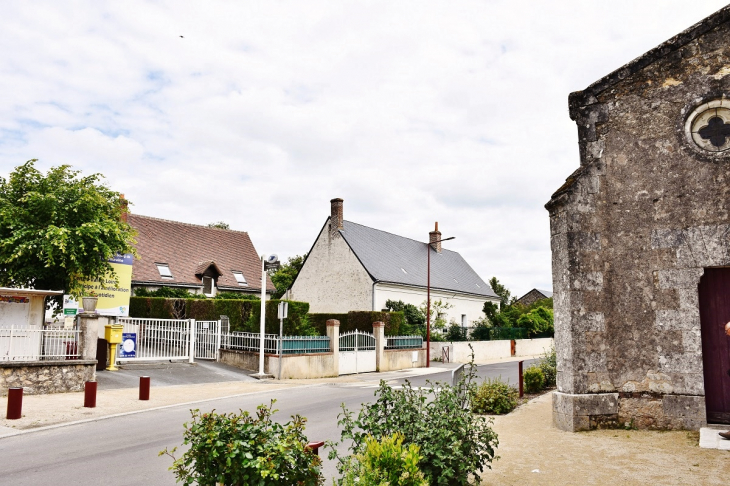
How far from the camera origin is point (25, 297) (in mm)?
13445

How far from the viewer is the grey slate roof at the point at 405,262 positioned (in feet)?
108

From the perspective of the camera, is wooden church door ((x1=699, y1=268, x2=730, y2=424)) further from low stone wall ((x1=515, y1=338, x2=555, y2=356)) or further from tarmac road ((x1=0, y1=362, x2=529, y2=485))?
low stone wall ((x1=515, y1=338, x2=555, y2=356))

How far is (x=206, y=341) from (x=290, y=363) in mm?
4001

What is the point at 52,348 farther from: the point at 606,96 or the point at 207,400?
the point at 606,96

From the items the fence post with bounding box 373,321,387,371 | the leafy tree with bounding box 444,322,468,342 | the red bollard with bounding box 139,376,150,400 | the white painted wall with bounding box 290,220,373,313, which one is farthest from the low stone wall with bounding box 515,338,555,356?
the red bollard with bounding box 139,376,150,400

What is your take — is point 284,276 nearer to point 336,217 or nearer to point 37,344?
point 336,217

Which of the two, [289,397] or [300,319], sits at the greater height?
[300,319]

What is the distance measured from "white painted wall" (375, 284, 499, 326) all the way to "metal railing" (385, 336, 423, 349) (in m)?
5.04

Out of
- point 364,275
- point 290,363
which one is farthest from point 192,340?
point 364,275

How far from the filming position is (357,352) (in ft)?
70.3

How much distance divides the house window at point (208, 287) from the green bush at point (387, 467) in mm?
29767

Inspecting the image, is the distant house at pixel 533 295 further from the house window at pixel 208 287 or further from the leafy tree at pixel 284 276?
the house window at pixel 208 287

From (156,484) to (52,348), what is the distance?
30.4ft

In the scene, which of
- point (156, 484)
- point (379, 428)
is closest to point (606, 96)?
point (379, 428)
